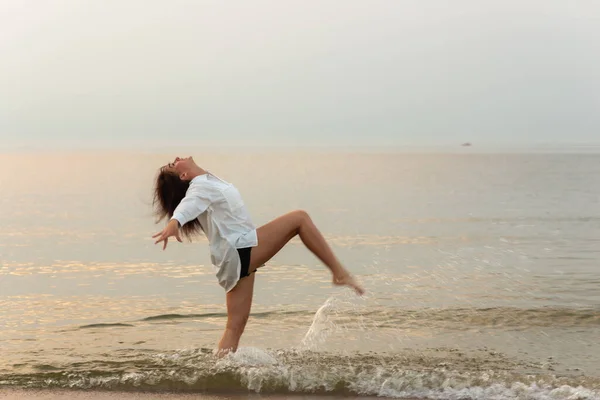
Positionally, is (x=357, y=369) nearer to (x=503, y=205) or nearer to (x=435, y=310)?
(x=435, y=310)

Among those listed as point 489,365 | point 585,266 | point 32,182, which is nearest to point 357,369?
point 489,365

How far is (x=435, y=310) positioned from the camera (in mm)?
10414

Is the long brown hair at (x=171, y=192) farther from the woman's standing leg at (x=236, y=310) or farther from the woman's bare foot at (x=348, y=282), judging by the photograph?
the woman's bare foot at (x=348, y=282)

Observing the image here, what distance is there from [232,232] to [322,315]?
9.16 feet

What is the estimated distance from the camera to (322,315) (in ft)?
32.4

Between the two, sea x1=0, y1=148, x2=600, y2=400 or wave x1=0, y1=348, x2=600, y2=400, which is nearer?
wave x1=0, y1=348, x2=600, y2=400

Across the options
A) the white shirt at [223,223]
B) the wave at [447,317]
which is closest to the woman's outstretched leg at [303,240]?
the white shirt at [223,223]

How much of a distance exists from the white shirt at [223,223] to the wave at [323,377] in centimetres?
82

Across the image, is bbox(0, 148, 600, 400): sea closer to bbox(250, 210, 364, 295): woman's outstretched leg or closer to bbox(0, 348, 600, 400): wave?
bbox(0, 348, 600, 400): wave

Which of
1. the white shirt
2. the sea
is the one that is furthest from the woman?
the sea

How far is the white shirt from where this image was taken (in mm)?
7293

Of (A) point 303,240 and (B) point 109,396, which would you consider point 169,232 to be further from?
(B) point 109,396

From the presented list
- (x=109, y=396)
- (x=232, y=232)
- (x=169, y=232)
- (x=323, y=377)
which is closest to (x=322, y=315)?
(x=323, y=377)

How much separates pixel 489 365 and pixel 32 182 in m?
38.4
